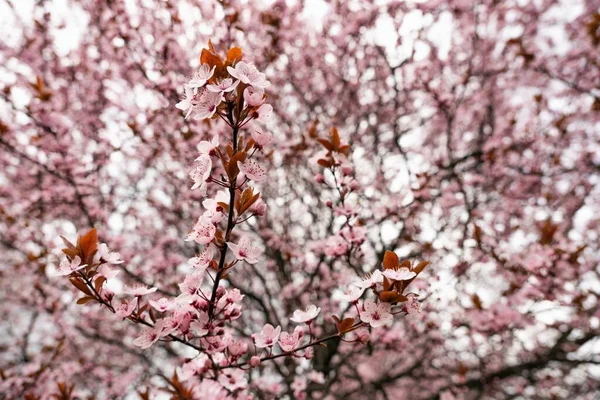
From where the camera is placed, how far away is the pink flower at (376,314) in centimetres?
161

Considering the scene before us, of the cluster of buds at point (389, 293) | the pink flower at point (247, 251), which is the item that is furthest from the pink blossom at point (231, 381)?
the cluster of buds at point (389, 293)

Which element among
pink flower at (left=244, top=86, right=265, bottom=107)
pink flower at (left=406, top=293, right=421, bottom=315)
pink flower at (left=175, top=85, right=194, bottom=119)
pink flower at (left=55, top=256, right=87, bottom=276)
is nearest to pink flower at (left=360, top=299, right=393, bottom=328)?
pink flower at (left=406, top=293, right=421, bottom=315)

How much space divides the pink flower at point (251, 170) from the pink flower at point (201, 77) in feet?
1.10

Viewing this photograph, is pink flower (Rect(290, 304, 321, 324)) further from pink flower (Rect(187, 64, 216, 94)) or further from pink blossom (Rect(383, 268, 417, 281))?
pink flower (Rect(187, 64, 216, 94))

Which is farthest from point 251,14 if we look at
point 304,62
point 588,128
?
point 588,128

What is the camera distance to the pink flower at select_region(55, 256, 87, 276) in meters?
1.59

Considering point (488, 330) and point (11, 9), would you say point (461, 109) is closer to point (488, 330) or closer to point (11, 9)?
point (488, 330)

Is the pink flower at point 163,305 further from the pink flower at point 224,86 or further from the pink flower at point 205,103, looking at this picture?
the pink flower at point 224,86

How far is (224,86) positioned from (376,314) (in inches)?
43.0

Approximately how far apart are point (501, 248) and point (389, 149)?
205 cm

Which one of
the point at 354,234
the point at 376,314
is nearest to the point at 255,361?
the point at 376,314

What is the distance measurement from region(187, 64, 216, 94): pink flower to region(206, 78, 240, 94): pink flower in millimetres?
49

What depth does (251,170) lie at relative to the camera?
1540 millimetres

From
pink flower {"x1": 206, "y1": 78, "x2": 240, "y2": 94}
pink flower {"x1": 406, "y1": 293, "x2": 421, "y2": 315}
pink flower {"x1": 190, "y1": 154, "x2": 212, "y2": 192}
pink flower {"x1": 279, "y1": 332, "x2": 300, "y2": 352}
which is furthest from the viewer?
pink flower {"x1": 279, "y1": 332, "x2": 300, "y2": 352}
